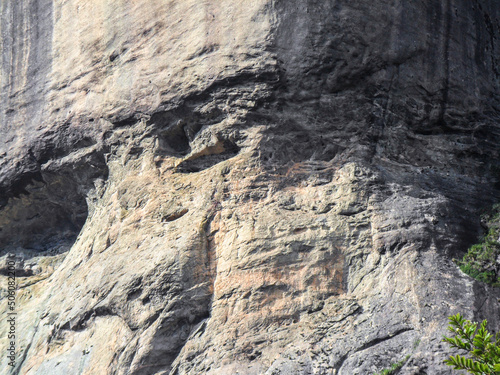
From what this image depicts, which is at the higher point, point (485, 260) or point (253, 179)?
point (253, 179)

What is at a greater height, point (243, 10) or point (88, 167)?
point (243, 10)

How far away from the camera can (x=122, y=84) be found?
16.1 metres

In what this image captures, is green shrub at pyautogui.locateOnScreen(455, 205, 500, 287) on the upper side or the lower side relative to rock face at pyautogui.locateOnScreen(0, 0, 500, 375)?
lower

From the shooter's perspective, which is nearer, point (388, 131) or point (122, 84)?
point (388, 131)

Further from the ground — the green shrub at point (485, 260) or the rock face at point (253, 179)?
the rock face at point (253, 179)

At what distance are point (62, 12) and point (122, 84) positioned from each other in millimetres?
2953

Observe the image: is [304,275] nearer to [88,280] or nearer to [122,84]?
[88,280]

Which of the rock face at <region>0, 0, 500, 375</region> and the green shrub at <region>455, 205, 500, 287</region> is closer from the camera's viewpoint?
the rock face at <region>0, 0, 500, 375</region>

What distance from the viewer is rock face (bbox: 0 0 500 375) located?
41.7 feet

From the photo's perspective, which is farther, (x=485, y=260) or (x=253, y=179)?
(x=253, y=179)

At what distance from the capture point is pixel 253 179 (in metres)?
14.2

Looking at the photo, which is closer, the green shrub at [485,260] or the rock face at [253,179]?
the rock face at [253,179]

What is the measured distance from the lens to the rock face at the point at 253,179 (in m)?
12.7

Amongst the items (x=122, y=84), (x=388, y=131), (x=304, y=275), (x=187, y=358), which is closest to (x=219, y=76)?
(x=122, y=84)
